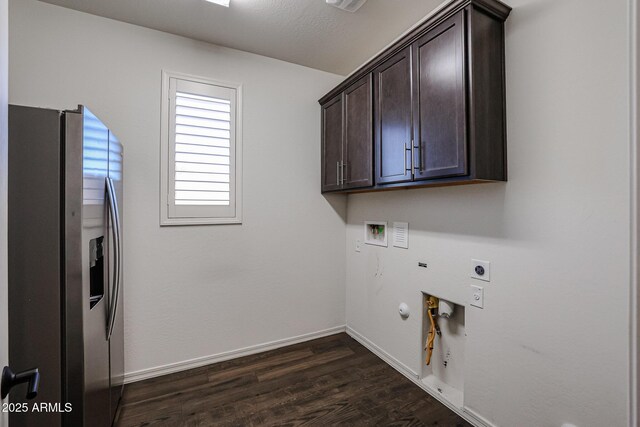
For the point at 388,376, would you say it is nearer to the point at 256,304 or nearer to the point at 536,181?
the point at 256,304

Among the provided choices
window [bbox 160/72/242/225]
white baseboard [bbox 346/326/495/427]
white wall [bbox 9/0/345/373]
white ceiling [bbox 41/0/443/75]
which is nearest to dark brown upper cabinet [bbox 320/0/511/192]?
white ceiling [bbox 41/0/443/75]

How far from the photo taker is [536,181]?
1424 mm

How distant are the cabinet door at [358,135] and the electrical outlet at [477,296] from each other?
0.98 meters

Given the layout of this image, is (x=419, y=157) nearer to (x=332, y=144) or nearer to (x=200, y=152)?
(x=332, y=144)

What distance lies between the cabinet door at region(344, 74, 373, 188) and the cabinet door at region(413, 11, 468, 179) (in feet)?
1.57

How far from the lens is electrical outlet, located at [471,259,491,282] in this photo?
164cm

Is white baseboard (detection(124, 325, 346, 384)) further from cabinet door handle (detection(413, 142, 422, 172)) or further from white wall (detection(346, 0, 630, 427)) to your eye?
cabinet door handle (detection(413, 142, 422, 172))

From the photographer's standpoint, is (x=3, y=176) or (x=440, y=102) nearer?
(x=3, y=176)

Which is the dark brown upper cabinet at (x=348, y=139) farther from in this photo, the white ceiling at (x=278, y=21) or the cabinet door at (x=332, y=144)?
the white ceiling at (x=278, y=21)

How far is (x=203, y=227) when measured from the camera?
2.37 metres

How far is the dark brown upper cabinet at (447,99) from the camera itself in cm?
144

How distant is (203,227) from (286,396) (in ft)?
4.69

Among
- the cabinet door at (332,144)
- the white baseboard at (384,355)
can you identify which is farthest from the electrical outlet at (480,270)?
the cabinet door at (332,144)

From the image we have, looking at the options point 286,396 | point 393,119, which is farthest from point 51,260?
point 393,119
